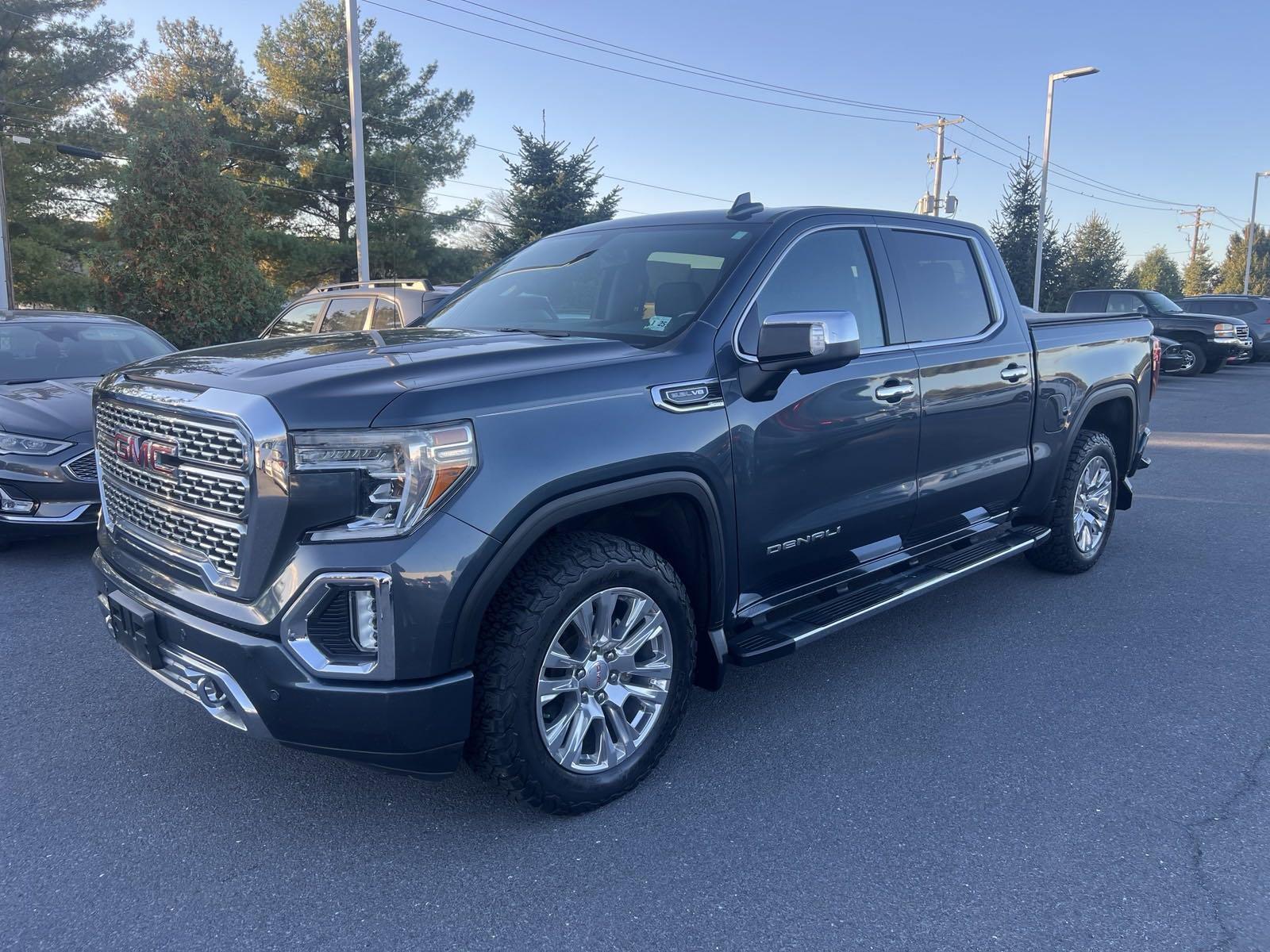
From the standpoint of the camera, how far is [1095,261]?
117 ft

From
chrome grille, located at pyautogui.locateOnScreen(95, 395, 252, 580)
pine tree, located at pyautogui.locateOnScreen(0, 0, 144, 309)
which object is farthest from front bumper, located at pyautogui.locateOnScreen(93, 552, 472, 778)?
pine tree, located at pyautogui.locateOnScreen(0, 0, 144, 309)

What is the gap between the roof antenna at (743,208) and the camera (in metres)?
3.87

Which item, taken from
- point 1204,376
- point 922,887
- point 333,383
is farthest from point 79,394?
point 1204,376

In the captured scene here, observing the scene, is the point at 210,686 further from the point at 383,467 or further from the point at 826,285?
the point at 826,285

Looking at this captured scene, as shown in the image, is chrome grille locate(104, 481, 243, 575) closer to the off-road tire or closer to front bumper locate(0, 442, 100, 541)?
front bumper locate(0, 442, 100, 541)

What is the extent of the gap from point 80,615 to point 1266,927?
16.7 feet

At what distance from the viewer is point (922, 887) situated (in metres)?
2.61

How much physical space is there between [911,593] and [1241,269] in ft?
255

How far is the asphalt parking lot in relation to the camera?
8.06 feet

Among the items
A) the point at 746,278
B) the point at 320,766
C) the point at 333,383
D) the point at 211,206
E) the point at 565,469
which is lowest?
the point at 320,766

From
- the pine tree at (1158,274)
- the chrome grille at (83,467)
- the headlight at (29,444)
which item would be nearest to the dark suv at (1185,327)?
the chrome grille at (83,467)

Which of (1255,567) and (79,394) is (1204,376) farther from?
(79,394)

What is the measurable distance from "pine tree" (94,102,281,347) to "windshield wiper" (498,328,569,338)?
15293mm

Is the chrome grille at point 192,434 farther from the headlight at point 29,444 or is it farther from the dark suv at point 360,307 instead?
the dark suv at point 360,307
